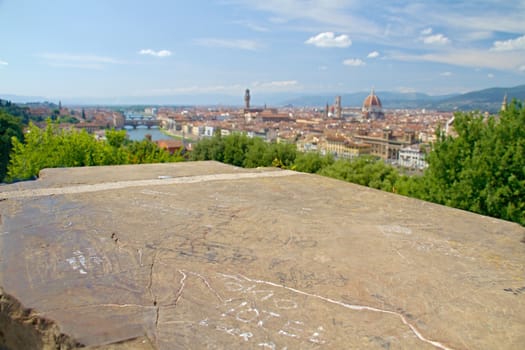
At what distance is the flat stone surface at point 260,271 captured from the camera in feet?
4.27

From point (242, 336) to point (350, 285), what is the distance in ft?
1.86

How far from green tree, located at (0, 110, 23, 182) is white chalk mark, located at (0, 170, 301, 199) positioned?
1554cm

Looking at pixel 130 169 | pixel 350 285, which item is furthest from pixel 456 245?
pixel 130 169

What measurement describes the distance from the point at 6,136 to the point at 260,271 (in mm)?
19484

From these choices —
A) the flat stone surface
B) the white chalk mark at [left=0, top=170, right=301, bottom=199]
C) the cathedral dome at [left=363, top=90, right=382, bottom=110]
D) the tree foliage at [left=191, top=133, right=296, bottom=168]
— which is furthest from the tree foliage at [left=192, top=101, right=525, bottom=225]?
the cathedral dome at [left=363, top=90, right=382, bottom=110]

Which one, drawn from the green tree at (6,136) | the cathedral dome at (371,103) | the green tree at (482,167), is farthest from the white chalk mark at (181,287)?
the cathedral dome at (371,103)

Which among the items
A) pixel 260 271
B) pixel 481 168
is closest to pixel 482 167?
pixel 481 168

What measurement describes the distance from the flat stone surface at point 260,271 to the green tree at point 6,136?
1673cm

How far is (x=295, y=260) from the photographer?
1874mm

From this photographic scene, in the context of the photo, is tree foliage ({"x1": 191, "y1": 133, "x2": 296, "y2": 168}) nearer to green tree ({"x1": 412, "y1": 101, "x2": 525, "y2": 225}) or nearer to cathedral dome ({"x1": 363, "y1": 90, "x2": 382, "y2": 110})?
green tree ({"x1": 412, "y1": 101, "x2": 525, "y2": 225})

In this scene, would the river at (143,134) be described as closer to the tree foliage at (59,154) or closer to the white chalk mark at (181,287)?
the tree foliage at (59,154)

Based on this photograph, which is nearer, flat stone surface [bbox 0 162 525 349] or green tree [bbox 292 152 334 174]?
flat stone surface [bbox 0 162 525 349]

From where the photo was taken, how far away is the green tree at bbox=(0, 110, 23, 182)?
17.3 m

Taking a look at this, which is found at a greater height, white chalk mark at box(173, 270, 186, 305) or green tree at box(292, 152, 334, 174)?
white chalk mark at box(173, 270, 186, 305)
